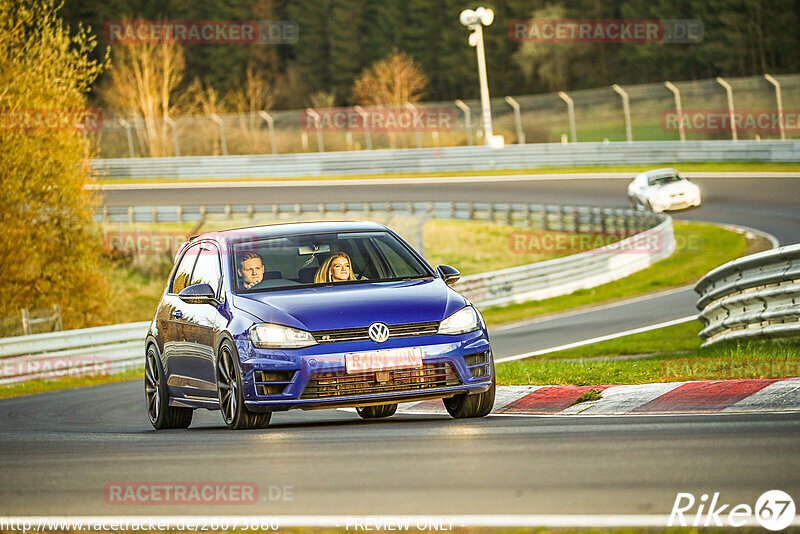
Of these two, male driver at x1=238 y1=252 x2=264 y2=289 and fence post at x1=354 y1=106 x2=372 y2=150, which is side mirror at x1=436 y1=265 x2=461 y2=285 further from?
fence post at x1=354 y1=106 x2=372 y2=150

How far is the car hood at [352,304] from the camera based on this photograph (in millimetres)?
8625

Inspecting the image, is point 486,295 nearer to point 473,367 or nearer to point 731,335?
point 731,335

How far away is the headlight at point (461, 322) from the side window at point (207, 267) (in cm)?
200

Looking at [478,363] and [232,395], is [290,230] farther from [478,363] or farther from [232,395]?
[478,363]

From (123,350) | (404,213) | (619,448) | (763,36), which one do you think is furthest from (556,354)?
(763,36)

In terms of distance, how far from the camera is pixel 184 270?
35.6ft

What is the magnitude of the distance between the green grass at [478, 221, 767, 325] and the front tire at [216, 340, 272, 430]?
1759 cm

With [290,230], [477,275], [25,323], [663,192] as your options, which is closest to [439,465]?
[290,230]

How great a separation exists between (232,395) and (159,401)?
1.80 meters

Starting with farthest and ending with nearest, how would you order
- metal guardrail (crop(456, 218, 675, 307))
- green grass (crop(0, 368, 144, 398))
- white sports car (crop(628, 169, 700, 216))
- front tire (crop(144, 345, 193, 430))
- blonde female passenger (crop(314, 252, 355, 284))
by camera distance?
1. white sports car (crop(628, 169, 700, 216))
2. metal guardrail (crop(456, 218, 675, 307))
3. green grass (crop(0, 368, 144, 398))
4. front tire (crop(144, 345, 193, 430))
5. blonde female passenger (crop(314, 252, 355, 284))

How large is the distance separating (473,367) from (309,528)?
3.72 m

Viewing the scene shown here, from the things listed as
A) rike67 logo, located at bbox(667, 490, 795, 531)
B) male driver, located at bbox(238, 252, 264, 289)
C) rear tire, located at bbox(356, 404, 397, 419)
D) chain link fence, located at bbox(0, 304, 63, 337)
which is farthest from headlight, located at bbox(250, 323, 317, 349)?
chain link fence, located at bbox(0, 304, 63, 337)

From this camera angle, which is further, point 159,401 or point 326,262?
point 159,401

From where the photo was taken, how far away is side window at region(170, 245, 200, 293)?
10688 mm
